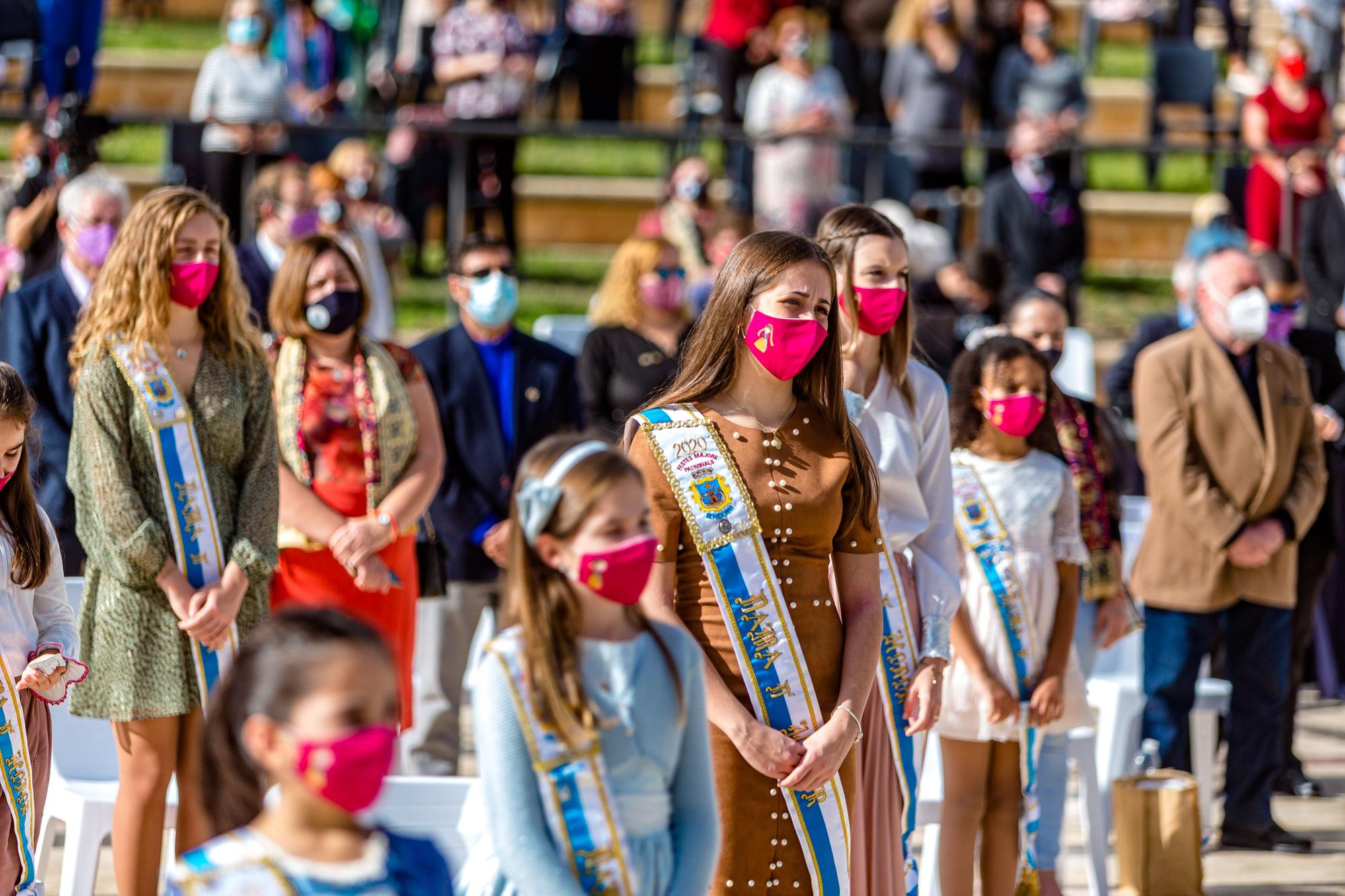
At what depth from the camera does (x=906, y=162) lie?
11.8 metres

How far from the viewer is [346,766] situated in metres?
2.46

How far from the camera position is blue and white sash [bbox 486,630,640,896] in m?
2.86

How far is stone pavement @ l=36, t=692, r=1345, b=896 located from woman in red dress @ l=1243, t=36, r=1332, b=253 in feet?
13.4

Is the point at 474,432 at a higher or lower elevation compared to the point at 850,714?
higher

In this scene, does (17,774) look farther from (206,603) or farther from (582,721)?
(582,721)

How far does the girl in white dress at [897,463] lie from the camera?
13.5ft

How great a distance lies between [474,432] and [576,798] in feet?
11.3

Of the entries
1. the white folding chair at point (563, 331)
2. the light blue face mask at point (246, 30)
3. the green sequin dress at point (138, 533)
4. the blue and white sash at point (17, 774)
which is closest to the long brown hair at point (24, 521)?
the blue and white sash at point (17, 774)

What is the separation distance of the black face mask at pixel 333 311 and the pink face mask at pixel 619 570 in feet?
8.26

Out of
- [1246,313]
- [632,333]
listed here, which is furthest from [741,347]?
[632,333]

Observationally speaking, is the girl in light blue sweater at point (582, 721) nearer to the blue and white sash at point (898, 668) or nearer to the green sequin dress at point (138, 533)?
the blue and white sash at point (898, 668)

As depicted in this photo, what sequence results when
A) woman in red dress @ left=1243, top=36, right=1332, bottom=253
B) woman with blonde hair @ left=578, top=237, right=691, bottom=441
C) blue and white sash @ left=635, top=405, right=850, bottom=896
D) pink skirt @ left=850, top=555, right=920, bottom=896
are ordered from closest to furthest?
blue and white sash @ left=635, top=405, right=850, bottom=896 → pink skirt @ left=850, top=555, right=920, bottom=896 → woman with blonde hair @ left=578, top=237, right=691, bottom=441 → woman in red dress @ left=1243, top=36, right=1332, bottom=253

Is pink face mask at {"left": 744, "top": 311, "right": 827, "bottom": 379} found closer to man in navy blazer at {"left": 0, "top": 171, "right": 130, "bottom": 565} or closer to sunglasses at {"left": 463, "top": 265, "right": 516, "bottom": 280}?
man in navy blazer at {"left": 0, "top": 171, "right": 130, "bottom": 565}

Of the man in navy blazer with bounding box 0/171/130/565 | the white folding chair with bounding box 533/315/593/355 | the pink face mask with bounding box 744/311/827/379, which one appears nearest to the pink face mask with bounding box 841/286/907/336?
the pink face mask with bounding box 744/311/827/379
